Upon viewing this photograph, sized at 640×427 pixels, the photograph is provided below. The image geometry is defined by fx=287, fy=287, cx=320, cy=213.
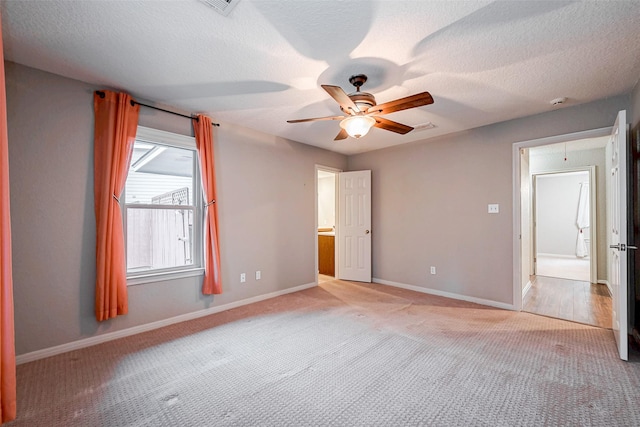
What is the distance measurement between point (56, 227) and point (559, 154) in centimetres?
781

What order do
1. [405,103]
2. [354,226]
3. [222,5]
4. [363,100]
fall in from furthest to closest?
[354,226] < [363,100] < [405,103] < [222,5]

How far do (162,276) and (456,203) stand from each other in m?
4.15

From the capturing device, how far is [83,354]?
2611mm

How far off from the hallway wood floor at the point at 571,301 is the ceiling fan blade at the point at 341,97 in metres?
3.53

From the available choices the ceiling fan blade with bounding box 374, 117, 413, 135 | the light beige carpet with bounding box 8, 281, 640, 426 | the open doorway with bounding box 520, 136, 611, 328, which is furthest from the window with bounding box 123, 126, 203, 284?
the open doorway with bounding box 520, 136, 611, 328

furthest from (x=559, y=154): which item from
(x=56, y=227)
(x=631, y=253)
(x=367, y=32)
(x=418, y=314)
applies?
(x=56, y=227)

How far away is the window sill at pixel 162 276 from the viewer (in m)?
3.09

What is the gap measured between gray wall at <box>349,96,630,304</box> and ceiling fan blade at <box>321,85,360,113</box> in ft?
8.31

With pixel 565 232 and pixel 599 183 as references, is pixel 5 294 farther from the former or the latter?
pixel 565 232

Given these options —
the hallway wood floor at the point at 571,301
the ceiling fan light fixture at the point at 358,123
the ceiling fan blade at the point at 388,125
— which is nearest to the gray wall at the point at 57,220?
the ceiling fan light fixture at the point at 358,123

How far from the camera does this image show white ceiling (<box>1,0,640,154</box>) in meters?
1.83

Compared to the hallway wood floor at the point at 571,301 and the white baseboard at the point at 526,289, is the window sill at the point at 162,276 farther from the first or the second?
the white baseboard at the point at 526,289

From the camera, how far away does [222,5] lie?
1.77 meters

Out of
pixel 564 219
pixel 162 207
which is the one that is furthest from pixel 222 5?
pixel 564 219
